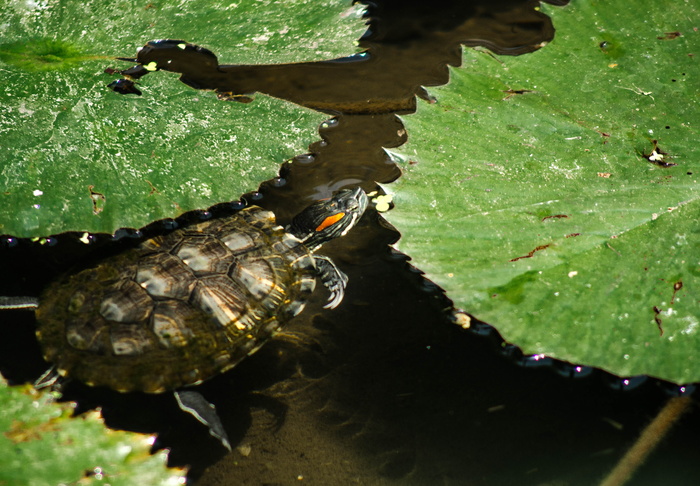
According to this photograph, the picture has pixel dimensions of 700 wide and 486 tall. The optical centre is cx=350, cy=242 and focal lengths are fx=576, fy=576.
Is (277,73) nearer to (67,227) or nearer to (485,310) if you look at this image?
(67,227)

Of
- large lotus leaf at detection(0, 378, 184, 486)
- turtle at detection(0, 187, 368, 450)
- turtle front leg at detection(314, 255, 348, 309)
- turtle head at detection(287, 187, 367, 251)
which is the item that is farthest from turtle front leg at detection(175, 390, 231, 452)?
turtle head at detection(287, 187, 367, 251)

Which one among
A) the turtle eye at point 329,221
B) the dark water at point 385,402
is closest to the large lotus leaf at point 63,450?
the dark water at point 385,402

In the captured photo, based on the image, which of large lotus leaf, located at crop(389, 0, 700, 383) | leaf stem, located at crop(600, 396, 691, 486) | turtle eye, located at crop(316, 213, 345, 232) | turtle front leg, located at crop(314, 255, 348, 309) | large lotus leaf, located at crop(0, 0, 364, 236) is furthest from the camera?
turtle eye, located at crop(316, 213, 345, 232)

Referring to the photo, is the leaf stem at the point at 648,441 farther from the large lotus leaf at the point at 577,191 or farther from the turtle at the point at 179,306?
the turtle at the point at 179,306

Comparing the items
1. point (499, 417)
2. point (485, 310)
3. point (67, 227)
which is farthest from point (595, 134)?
point (67, 227)

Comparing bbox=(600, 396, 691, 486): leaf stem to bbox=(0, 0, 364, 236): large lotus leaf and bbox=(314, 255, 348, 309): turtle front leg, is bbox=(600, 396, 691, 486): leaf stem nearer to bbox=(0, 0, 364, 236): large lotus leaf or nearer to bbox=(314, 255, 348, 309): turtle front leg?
bbox=(314, 255, 348, 309): turtle front leg
